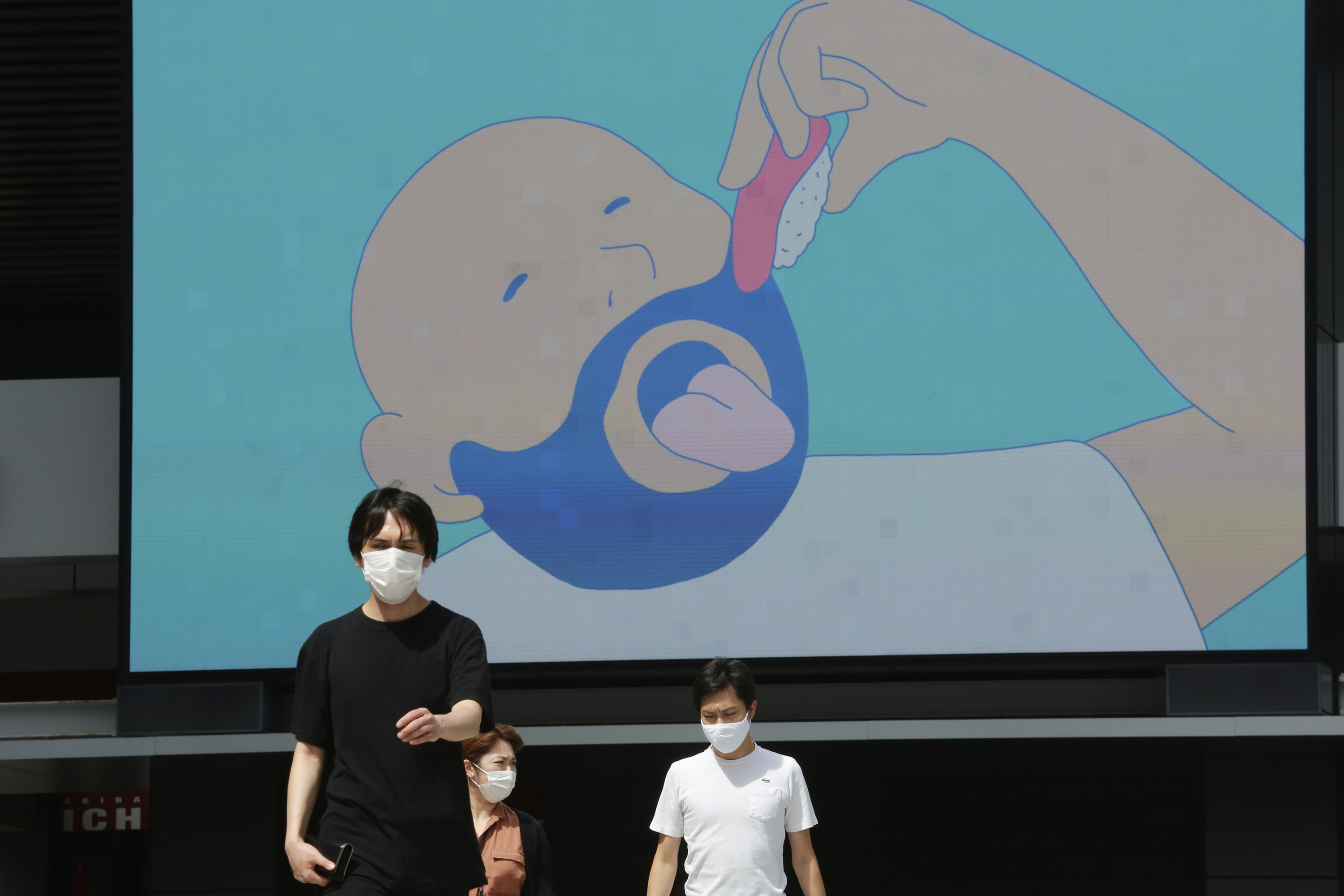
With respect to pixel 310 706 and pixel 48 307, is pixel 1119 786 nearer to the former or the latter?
pixel 310 706

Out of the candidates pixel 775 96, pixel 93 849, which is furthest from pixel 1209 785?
pixel 93 849

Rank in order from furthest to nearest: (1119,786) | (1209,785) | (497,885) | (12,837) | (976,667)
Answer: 1. (12,837)
2. (1119,786)
3. (1209,785)
4. (976,667)
5. (497,885)

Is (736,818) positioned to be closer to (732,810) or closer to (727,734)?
(732,810)

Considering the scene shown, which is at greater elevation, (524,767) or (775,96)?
(775,96)

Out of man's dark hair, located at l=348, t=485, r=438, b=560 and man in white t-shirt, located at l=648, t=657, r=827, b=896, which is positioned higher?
man's dark hair, located at l=348, t=485, r=438, b=560

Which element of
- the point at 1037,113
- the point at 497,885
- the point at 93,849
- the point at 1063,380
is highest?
the point at 1037,113

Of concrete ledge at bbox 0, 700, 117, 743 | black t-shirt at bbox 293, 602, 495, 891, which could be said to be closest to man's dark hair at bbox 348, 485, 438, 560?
black t-shirt at bbox 293, 602, 495, 891

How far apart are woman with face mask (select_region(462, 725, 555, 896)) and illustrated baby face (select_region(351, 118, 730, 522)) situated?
2.52 meters

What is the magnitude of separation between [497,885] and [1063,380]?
3.67 metres

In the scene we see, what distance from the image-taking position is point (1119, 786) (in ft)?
24.9

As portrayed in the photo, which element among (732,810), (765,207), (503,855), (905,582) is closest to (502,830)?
(503,855)

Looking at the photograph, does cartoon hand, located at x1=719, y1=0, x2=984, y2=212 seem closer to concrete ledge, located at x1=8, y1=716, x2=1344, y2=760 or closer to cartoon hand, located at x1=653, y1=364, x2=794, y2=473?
cartoon hand, located at x1=653, y1=364, x2=794, y2=473

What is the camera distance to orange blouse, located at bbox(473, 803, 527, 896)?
136 inches

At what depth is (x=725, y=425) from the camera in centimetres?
600
